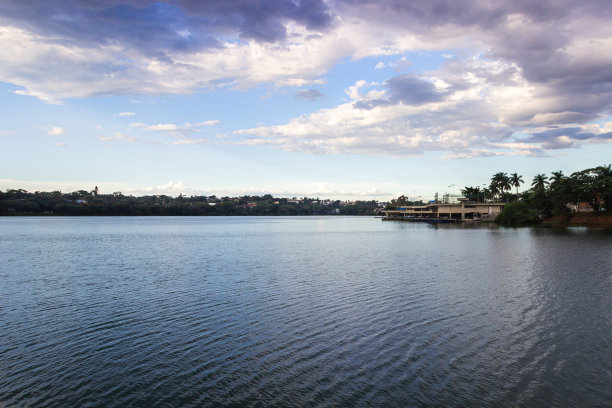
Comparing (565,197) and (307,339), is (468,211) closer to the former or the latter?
(565,197)

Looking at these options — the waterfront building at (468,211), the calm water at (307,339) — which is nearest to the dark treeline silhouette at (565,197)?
the waterfront building at (468,211)

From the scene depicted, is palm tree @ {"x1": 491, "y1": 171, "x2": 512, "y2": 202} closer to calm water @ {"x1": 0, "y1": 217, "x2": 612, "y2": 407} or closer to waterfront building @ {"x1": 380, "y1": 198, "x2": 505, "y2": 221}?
waterfront building @ {"x1": 380, "y1": 198, "x2": 505, "y2": 221}

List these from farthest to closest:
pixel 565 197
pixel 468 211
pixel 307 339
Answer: pixel 468 211, pixel 565 197, pixel 307 339

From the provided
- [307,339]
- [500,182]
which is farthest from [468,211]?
[307,339]

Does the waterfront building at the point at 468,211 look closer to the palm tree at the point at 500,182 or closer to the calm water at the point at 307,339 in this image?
the palm tree at the point at 500,182

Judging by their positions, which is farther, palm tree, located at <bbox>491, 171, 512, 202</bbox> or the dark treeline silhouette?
palm tree, located at <bbox>491, 171, 512, 202</bbox>

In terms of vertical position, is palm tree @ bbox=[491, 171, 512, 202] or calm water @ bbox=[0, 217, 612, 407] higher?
palm tree @ bbox=[491, 171, 512, 202]

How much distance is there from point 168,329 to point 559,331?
17466mm

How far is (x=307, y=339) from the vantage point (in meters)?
16.3

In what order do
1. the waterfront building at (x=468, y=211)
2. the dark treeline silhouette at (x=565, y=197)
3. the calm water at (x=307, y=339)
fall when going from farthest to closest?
the waterfront building at (x=468, y=211) < the dark treeline silhouette at (x=565, y=197) < the calm water at (x=307, y=339)

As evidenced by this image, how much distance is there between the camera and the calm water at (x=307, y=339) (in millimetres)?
11562

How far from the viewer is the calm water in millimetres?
11562

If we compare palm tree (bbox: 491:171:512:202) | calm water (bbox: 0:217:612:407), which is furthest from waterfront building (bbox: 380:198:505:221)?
calm water (bbox: 0:217:612:407)

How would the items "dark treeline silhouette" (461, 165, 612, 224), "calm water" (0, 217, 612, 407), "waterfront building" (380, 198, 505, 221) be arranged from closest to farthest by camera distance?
"calm water" (0, 217, 612, 407), "dark treeline silhouette" (461, 165, 612, 224), "waterfront building" (380, 198, 505, 221)
